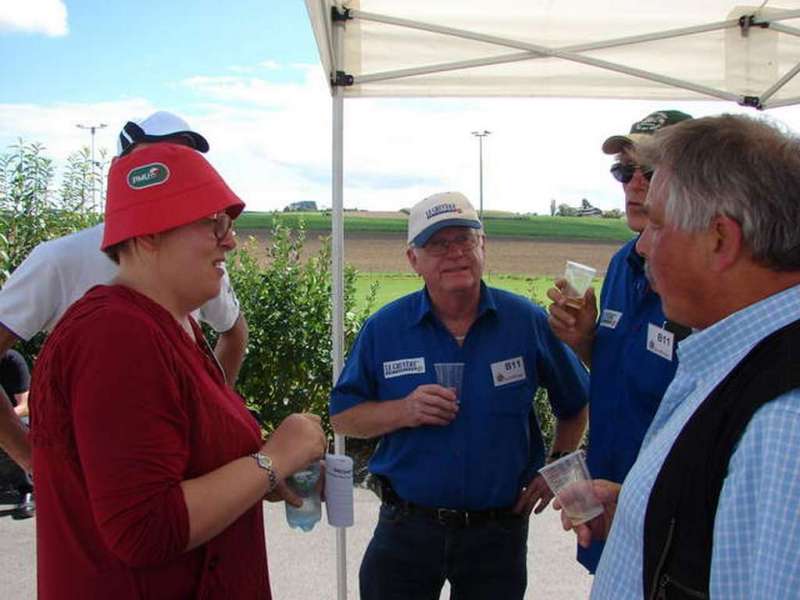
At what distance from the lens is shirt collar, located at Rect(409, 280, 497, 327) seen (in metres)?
2.54

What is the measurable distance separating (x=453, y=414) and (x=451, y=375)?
14cm

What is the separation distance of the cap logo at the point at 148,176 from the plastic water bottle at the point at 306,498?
85 cm

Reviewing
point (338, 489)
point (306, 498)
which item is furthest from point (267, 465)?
point (338, 489)

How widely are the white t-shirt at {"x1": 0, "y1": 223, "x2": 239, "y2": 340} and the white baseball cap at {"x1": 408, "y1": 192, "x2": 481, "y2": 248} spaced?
1.07 meters

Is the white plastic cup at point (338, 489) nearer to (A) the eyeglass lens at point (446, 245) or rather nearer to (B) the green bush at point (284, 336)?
(A) the eyeglass lens at point (446, 245)

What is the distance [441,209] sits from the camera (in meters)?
2.54

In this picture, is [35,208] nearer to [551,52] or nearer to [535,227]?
[551,52]

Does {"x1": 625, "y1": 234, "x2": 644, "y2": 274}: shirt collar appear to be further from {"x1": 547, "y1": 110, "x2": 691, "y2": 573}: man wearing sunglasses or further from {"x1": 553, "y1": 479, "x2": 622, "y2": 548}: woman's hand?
{"x1": 553, "y1": 479, "x2": 622, "y2": 548}: woman's hand

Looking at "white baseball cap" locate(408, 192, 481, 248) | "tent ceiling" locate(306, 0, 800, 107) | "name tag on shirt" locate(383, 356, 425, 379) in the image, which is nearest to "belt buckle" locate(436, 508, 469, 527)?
"name tag on shirt" locate(383, 356, 425, 379)

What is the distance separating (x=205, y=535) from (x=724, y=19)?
3.35m

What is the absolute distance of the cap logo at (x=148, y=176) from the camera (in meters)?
1.44

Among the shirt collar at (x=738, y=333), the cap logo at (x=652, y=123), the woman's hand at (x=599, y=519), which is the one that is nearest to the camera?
the shirt collar at (x=738, y=333)

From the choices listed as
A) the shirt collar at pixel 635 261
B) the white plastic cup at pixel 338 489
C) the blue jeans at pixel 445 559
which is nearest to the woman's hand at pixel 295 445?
the white plastic cup at pixel 338 489

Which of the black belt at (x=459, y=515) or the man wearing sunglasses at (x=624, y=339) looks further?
the black belt at (x=459, y=515)
